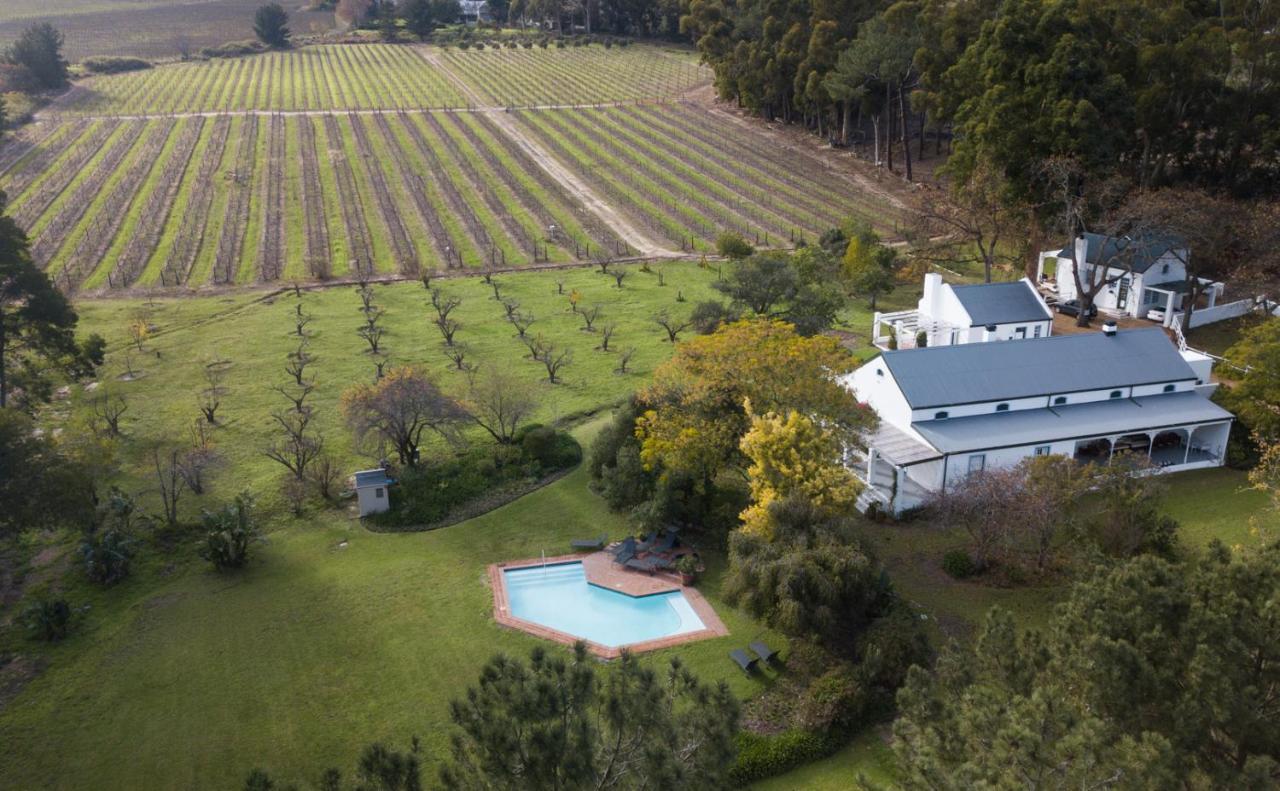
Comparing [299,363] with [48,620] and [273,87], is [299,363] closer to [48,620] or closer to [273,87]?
[48,620]

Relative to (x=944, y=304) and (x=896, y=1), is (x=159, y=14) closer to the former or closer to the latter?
(x=896, y=1)

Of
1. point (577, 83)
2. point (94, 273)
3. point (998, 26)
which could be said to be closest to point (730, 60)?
point (577, 83)

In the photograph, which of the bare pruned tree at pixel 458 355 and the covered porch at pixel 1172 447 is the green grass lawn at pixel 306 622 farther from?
the bare pruned tree at pixel 458 355

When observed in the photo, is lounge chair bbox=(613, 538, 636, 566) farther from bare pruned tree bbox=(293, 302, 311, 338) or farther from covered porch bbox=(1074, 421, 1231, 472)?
bare pruned tree bbox=(293, 302, 311, 338)

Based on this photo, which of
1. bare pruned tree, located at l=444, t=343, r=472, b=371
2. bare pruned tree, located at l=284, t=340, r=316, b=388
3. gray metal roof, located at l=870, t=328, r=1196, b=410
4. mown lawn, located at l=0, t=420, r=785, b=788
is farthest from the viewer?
bare pruned tree, located at l=444, t=343, r=472, b=371

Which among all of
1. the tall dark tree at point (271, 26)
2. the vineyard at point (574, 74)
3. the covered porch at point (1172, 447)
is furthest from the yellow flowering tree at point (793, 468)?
the tall dark tree at point (271, 26)

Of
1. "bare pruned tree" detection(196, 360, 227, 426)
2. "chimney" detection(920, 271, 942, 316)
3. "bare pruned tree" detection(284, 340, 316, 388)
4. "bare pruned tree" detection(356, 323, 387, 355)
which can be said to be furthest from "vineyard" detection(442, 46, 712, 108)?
"chimney" detection(920, 271, 942, 316)
